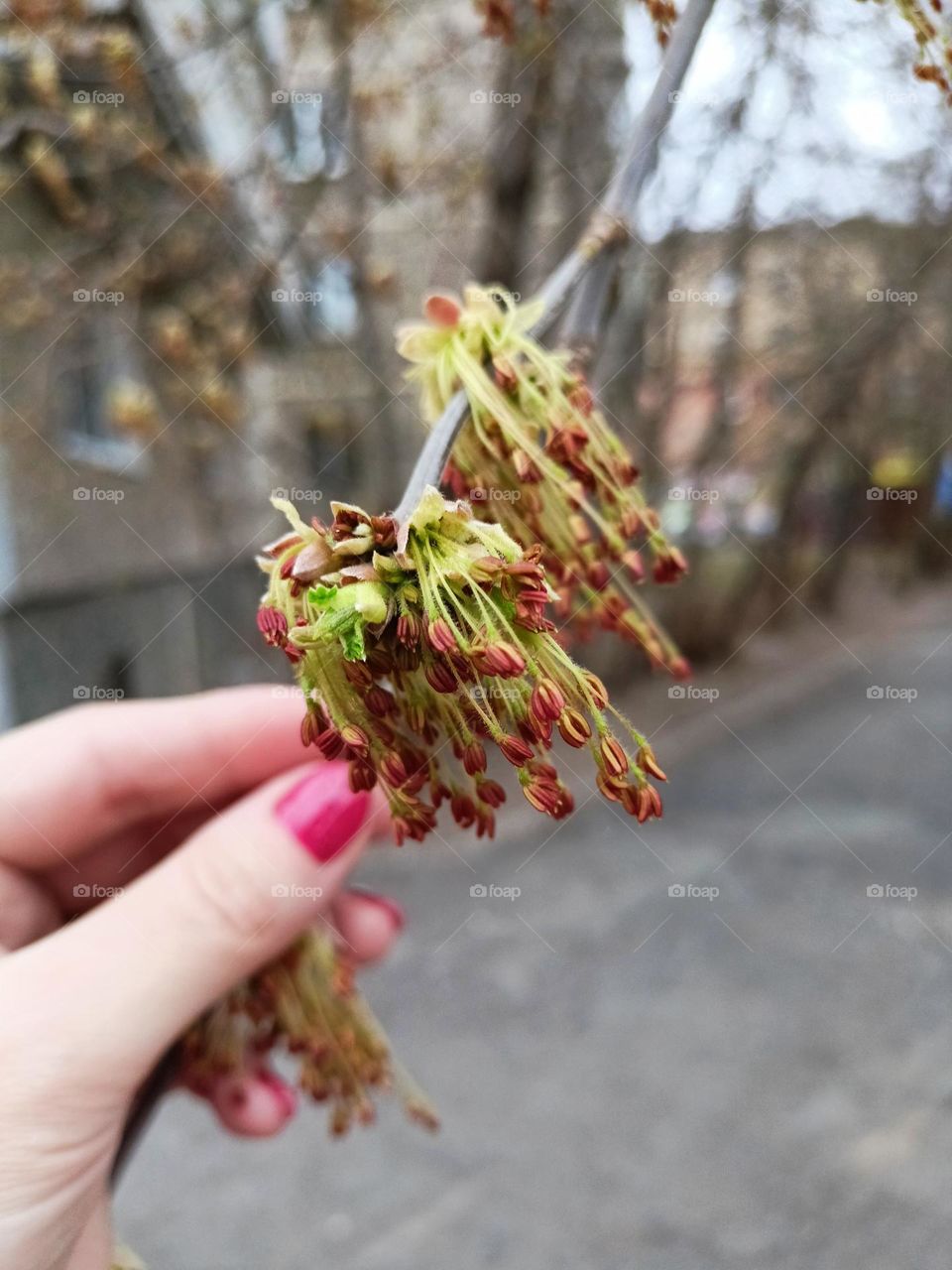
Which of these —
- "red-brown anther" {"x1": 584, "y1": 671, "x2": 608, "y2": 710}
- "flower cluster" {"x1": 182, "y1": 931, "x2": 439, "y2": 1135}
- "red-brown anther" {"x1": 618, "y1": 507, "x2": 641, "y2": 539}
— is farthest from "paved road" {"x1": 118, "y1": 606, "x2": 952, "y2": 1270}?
"red-brown anther" {"x1": 584, "y1": 671, "x2": 608, "y2": 710}

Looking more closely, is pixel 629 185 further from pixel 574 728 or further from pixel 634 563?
pixel 574 728

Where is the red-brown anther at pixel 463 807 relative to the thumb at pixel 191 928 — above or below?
above

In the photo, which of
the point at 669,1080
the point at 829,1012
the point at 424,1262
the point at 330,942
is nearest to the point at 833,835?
the point at 829,1012

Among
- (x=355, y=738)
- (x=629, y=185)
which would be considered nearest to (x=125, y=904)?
(x=355, y=738)

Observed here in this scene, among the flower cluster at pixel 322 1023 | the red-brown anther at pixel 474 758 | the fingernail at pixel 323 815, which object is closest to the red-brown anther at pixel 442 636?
the red-brown anther at pixel 474 758

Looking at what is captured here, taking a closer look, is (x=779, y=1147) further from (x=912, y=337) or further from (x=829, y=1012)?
(x=912, y=337)

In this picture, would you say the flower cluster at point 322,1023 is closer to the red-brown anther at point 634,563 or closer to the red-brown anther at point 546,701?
the red-brown anther at point 634,563
